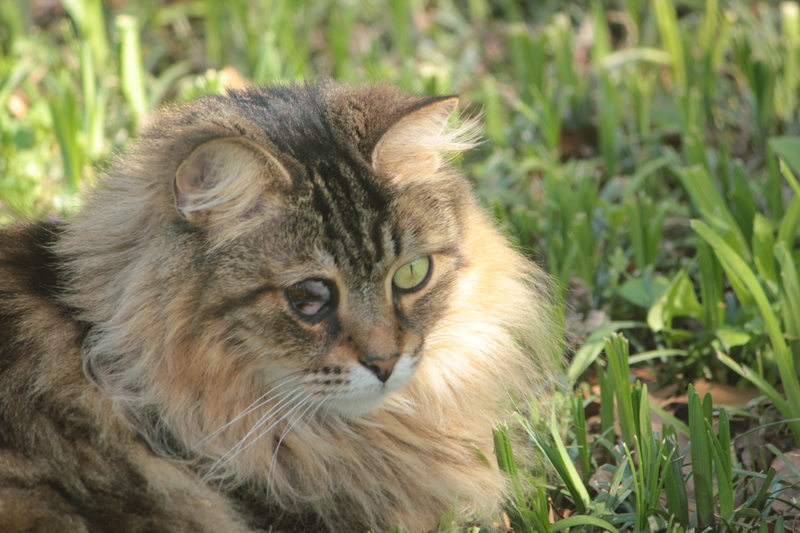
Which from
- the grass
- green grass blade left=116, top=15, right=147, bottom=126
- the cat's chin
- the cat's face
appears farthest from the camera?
green grass blade left=116, top=15, right=147, bottom=126

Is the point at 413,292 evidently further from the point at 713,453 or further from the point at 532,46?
the point at 532,46

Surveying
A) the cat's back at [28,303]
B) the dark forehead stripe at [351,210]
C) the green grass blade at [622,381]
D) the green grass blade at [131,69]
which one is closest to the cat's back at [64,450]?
the cat's back at [28,303]

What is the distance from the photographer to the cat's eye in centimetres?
179

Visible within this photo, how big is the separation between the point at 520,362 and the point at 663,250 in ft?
3.56

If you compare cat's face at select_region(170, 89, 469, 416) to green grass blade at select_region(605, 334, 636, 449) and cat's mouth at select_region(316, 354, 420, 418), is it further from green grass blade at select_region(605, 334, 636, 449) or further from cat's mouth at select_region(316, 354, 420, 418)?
green grass blade at select_region(605, 334, 636, 449)

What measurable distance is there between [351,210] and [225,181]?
0.31 m

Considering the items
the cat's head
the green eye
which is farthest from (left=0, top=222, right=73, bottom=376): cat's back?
the green eye

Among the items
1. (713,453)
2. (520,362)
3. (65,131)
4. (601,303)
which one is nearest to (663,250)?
(601,303)

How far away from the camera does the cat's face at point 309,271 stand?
1752 millimetres

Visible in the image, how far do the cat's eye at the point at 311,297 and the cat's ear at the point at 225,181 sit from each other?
211 millimetres

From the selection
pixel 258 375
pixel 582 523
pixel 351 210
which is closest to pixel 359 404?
pixel 258 375

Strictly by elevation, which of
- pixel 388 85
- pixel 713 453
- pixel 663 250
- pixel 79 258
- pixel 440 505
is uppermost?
pixel 388 85

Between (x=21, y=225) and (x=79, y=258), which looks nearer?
(x=79, y=258)

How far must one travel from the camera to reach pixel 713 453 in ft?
5.91
